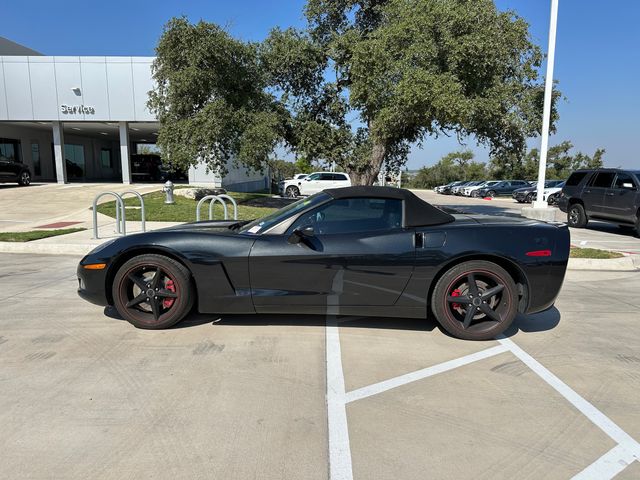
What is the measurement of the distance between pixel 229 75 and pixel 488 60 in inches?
352

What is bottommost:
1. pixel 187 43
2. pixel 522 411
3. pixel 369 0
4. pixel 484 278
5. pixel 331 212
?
pixel 522 411

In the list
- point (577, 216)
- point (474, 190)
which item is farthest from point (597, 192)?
point (474, 190)

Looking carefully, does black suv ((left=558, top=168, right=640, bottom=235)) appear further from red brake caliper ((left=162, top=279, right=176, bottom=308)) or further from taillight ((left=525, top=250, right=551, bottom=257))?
red brake caliper ((left=162, top=279, right=176, bottom=308))

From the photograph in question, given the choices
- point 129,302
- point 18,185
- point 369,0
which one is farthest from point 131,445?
point 18,185

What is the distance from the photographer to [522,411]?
9.70 feet

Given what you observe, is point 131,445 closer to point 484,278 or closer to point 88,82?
point 484,278

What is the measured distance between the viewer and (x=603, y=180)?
12.8 meters

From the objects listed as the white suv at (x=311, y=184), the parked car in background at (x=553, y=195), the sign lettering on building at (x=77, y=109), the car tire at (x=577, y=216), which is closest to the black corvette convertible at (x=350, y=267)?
the car tire at (x=577, y=216)

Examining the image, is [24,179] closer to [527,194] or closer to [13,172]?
[13,172]

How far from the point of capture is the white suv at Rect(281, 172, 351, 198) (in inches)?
1009

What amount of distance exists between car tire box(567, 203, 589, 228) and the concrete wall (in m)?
21.2

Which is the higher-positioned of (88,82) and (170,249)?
(88,82)

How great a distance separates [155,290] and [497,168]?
62907mm

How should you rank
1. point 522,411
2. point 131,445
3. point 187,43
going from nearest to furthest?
point 131,445, point 522,411, point 187,43
